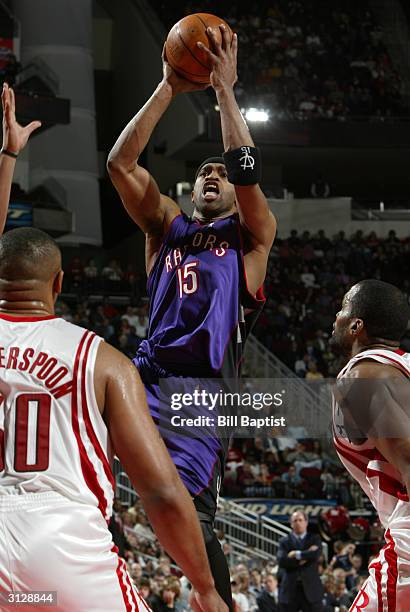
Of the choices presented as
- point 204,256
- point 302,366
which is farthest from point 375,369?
point 302,366

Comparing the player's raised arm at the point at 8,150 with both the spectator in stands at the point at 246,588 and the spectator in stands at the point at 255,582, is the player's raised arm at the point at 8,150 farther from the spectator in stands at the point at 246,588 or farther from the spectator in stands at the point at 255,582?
the spectator in stands at the point at 255,582

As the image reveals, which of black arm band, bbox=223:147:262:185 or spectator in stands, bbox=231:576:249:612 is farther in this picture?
spectator in stands, bbox=231:576:249:612

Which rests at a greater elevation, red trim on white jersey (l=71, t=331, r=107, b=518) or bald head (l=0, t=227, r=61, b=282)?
→ bald head (l=0, t=227, r=61, b=282)

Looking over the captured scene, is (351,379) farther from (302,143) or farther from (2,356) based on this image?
(302,143)

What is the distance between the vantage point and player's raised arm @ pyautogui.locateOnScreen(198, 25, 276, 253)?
3729 mm

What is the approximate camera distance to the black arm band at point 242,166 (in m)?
3.72

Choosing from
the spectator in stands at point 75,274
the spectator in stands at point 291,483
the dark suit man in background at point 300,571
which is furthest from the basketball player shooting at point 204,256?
the spectator in stands at point 75,274

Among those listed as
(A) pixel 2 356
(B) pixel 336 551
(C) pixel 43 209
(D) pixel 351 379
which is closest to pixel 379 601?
(D) pixel 351 379

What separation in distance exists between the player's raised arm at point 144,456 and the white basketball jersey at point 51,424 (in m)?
0.04

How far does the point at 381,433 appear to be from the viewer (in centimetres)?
308

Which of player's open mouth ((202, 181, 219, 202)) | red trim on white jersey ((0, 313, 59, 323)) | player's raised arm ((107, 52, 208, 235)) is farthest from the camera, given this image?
player's open mouth ((202, 181, 219, 202))

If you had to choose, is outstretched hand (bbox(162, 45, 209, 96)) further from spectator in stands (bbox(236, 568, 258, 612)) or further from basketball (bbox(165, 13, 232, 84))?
spectator in stands (bbox(236, 568, 258, 612))

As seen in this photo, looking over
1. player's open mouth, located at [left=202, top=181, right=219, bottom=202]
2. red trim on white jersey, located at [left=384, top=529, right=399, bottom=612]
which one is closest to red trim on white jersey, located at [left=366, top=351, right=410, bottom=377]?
red trim on white jersey, located at [left=384, top=529, right=399, bottom=612]

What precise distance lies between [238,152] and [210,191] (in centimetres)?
31
